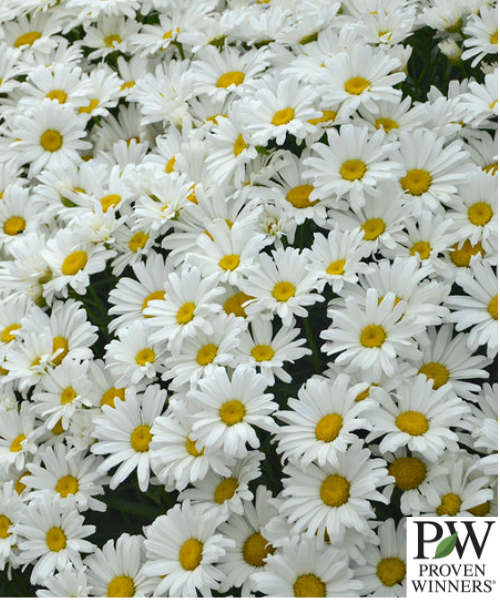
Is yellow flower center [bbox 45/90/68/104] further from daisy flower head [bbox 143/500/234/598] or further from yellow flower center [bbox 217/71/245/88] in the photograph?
daisy flower head [bbox 143/500/234/598]

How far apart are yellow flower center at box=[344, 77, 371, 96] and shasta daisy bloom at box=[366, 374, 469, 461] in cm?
81

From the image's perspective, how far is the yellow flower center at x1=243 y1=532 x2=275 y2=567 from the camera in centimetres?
191

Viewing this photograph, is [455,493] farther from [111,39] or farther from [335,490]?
[111,39]

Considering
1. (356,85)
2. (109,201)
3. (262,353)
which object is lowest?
(262,353)

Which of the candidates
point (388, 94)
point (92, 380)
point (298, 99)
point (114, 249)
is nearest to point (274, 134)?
point (298, 99)

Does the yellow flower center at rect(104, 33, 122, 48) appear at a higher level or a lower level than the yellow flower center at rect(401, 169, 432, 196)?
higher

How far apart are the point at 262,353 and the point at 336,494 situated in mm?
353

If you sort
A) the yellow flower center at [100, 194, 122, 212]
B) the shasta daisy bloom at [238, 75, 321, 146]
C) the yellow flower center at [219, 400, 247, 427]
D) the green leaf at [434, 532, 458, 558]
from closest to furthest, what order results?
1. the green leaf at [434, 532, 458, 558]
2. the yellow flower center at [219, 400, 247, 427]
3. the shasta daisy bloom at [238, 75, 321, 146]
4. the yellow flower center at [100, 194, 122, 212]

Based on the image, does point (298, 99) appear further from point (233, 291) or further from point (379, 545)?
point (379, 545)

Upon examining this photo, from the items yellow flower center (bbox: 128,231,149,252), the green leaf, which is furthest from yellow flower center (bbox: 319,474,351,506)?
yellow flower center (bbox: 128,231,149,252)

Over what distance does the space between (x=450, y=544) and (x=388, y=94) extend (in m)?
1.13

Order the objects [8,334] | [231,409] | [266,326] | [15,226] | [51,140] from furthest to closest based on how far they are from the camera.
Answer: [51,140], [15,226], [8,334], [266,326], [231,409]

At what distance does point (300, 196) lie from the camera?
219 cm

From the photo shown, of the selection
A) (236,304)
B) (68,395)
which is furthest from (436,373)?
(68,395)
